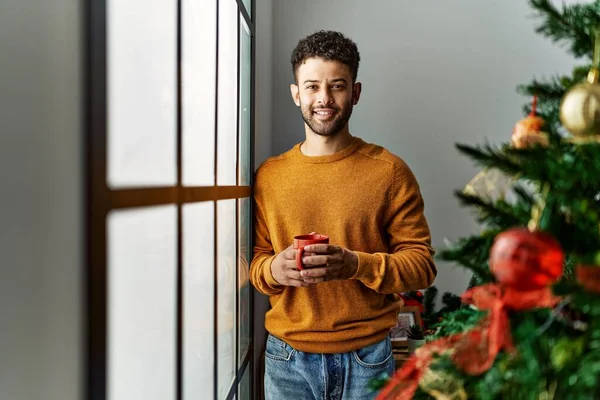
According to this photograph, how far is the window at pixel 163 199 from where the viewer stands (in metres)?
0.51

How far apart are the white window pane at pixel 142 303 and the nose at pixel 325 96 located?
2.21ft

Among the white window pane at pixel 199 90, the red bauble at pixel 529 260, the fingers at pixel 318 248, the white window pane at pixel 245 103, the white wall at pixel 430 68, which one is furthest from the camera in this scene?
the white wall at pixel 430 68

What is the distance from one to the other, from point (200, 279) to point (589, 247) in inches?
28.9

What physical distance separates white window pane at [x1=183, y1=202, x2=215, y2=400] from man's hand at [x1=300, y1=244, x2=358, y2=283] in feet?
0.73

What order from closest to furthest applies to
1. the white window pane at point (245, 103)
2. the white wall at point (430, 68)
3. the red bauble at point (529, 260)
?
the red bauble at point (529, 260) < the white window pane at point (245, 103) < the white wall at point (430, 68)

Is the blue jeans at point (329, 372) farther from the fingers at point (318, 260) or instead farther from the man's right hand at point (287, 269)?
the fingers at point (318, 260)

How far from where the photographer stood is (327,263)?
113cm

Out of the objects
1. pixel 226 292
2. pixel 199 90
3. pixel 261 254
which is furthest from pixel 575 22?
pixel 261 254

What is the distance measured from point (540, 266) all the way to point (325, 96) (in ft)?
3.37

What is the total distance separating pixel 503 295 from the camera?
41cm

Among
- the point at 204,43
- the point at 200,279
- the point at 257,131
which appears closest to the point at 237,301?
the point at 200,279

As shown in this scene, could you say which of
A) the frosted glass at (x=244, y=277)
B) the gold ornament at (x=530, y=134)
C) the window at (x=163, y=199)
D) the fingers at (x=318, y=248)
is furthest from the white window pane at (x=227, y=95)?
the gold ornament at (x=530, y=134)

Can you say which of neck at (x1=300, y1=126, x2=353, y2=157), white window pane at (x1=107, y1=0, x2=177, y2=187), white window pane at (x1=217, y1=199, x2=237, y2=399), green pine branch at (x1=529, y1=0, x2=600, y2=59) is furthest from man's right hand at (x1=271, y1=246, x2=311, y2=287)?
green pine branch at (x1=529, y1=0, x2=600, y2=59)

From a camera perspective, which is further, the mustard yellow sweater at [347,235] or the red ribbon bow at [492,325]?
the mustard yellow sweater at [347,235]
